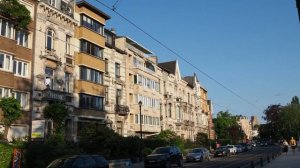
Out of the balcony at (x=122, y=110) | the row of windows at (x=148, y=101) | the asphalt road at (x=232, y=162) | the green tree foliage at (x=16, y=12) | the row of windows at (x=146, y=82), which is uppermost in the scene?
the green tree foliage at (x=16, y=12)

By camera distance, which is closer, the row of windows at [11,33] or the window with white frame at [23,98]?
the row of windows at [11,33]

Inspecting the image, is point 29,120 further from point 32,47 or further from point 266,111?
point 266,111

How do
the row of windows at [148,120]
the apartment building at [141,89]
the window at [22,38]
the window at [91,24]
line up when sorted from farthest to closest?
1. the row of windows at [148,120]
2. the apartment building at [141,89]
3. the window at [91,24]
4. the window at [22,38]

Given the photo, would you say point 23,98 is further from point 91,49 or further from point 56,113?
point 91,49

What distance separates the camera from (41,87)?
34625 millimetres

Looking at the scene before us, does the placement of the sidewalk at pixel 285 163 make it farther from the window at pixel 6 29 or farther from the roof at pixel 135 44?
the roof at pixel 135 44

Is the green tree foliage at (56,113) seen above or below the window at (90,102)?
below

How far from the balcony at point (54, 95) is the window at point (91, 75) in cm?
354

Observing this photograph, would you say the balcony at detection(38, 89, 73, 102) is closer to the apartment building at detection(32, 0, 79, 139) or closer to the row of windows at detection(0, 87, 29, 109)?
the apartment building at detection(32, 0, 79, 139)

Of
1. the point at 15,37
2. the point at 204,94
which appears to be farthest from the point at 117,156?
the point at 204,94

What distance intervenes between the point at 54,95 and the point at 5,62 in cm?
581

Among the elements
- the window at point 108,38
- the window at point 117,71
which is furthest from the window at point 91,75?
the window at point 108,38

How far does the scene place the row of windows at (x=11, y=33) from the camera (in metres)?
31.3


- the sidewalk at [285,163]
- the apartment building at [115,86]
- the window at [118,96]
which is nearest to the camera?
the sidewalk at [285,163]
